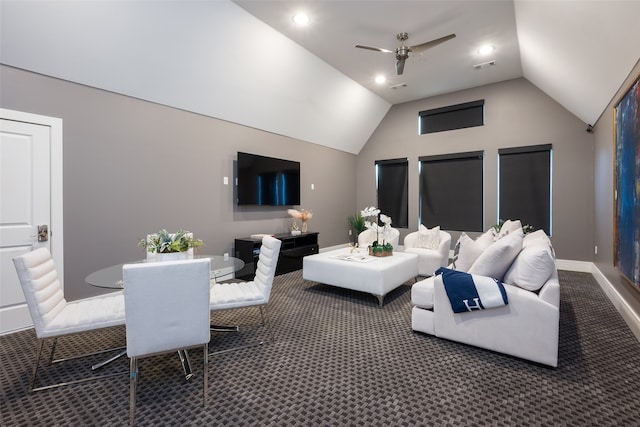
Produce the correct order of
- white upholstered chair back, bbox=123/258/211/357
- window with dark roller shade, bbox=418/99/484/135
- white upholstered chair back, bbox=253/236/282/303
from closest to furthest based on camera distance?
1. white upholstered chair back, bbox=123/258/211/357
2. white upholstered chair back, bbox=253/236/282/303
3. window with dark roller shade, bbox=418/99/484/135

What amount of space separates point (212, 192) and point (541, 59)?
5.12 meters

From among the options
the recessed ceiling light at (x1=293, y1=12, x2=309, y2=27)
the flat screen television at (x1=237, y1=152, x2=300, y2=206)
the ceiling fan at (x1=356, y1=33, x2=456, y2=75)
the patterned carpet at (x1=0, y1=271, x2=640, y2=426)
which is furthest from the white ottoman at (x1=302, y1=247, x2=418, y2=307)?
the recessed ceiling light at (x1=293, y1=12, x2=309, y2=27)

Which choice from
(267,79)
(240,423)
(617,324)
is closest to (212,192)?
(267,79)

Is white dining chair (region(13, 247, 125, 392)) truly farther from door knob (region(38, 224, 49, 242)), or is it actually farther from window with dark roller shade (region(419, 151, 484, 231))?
window with dark roller shade (region(419, 151, 484, 231))

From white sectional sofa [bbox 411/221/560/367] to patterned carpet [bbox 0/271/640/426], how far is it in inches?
4.6

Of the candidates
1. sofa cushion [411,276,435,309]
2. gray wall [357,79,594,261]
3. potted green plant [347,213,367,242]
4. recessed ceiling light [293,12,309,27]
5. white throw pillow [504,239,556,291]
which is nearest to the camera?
white throw pillow [504,239,556,291]

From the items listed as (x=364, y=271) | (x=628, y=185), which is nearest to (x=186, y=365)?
(x=364, y=271)

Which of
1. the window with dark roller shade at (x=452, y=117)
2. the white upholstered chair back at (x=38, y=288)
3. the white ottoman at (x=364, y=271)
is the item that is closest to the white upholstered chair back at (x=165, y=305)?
the white upholstered chair back at (x=38, y=288)

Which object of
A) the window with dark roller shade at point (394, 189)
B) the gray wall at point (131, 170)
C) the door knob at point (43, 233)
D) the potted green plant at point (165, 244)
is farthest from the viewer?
the window with dark roller shade at point (394, 189)

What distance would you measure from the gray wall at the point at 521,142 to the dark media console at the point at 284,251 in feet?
8.51

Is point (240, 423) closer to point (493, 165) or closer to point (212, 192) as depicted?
point (212, 192)

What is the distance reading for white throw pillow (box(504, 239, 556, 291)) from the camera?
88.3 inches

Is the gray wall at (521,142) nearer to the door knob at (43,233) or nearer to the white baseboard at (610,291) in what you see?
the white baseboard at (610,291)

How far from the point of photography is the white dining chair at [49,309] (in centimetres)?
186
